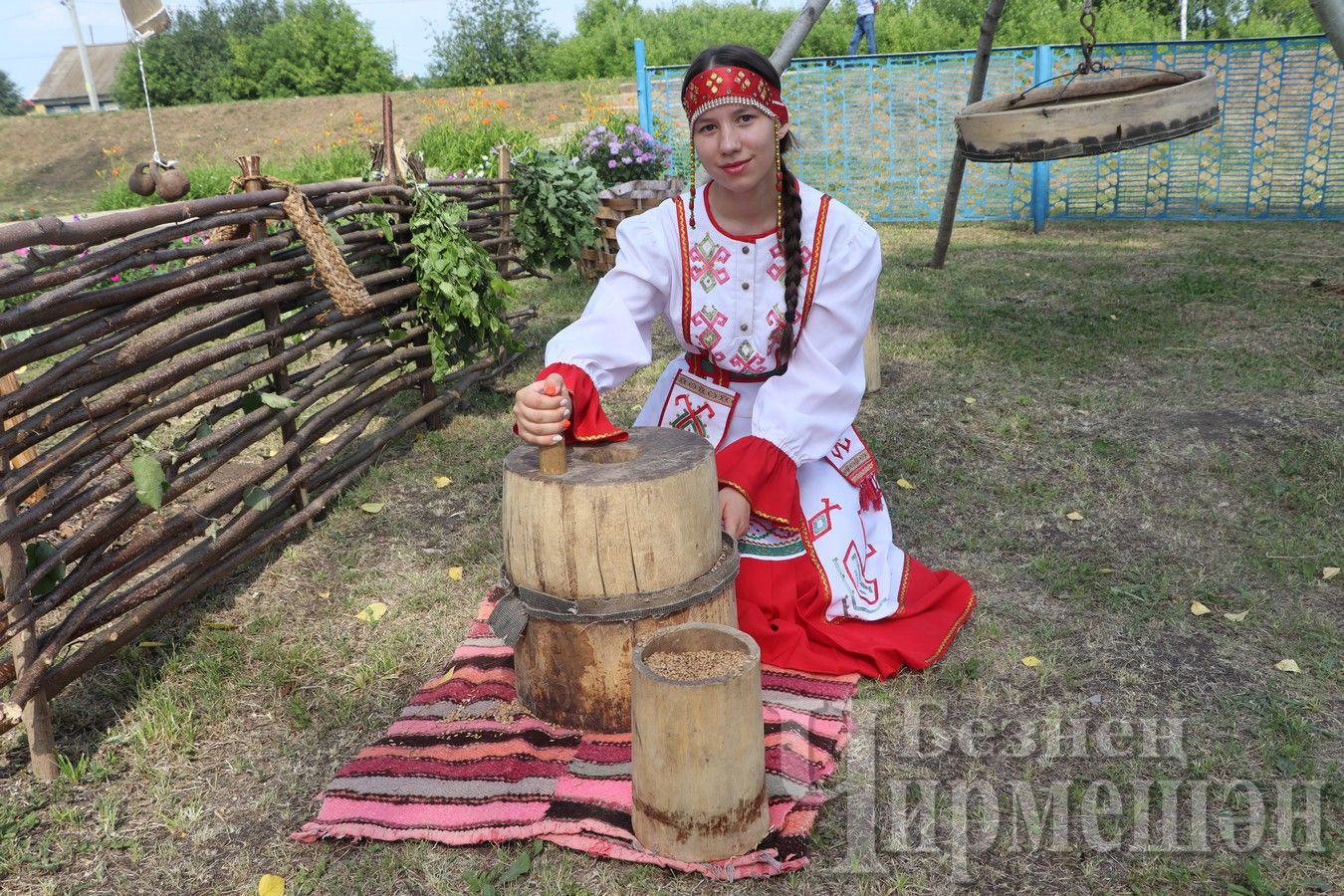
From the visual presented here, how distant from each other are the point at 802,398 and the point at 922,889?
130 cm

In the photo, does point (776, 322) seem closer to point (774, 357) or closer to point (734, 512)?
point (774, 357)

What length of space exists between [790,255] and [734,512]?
75cm

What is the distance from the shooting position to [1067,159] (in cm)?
1058

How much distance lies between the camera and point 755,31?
24.9 metres

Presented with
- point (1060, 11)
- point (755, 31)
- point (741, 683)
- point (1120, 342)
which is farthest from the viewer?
point (755, 31)

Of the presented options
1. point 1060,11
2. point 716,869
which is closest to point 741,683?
point 716,869

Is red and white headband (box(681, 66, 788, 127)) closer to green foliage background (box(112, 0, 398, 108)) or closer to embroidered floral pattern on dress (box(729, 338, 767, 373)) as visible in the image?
embroidered floral pattern on dress (box(729, 338, 767, 373))

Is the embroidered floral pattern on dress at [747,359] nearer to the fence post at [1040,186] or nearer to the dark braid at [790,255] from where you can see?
the dark braid at [790,255]

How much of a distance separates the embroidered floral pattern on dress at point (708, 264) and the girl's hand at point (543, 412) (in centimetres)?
63

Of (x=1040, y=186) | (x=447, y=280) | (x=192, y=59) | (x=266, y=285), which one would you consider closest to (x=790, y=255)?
(x=266, y=285)

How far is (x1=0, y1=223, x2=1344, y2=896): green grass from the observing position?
2.25 m

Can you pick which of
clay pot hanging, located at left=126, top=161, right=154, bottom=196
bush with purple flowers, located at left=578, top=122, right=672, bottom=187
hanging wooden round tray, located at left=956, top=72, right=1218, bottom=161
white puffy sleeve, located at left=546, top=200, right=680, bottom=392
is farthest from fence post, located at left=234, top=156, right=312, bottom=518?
bush with purple flowers, located at left=578, top=122, right=672, bottom=187

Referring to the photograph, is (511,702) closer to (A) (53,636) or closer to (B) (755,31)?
(A) (53,636)

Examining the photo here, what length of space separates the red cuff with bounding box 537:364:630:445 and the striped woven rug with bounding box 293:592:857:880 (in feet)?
2.52
